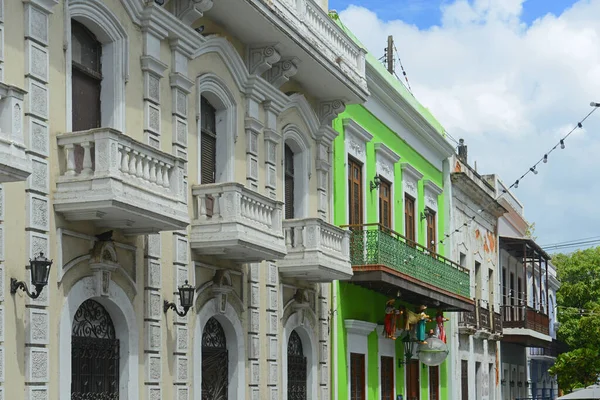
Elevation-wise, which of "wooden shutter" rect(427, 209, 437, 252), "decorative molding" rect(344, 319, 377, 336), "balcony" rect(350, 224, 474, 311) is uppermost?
"wooden shutter" rect(427, 209, 437, 252)

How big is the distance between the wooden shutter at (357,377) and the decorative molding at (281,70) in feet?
18.9

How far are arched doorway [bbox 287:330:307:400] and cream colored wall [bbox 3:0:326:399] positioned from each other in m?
1.40

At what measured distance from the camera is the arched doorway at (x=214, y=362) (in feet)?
47.3

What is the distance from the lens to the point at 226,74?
15.1 m

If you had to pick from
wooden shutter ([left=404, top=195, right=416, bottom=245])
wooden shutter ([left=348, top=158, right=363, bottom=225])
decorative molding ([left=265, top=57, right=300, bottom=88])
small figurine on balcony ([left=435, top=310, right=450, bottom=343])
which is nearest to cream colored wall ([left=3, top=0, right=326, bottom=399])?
decorative molding ([left=265, top=57, right=300, bottom=88])

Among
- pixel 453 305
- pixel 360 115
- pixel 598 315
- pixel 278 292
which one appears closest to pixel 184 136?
pixel 278 292

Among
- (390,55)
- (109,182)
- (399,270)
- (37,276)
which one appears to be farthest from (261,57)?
(390,55)

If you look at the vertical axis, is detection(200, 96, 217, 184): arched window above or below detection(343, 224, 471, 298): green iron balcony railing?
above

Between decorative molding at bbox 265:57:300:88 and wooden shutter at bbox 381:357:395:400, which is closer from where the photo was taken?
decorative molding at bbox 265:57:300:88

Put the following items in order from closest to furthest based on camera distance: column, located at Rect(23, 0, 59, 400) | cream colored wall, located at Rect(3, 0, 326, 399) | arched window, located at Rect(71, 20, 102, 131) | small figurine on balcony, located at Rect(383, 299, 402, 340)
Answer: cream colored wall, located at Rect(3, 0, 326, 399) < column, located at Rect(23, 0, 59, 400) < arched window, located at Rect(71, 20, 102, 131) < small figurine on balcony, located at Rect(383, 299, 402, 340)

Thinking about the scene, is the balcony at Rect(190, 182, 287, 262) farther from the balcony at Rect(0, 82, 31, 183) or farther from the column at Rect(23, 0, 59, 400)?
the balcony at Rect(0, 82, 31, 183)

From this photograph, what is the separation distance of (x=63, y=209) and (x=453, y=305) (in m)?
14.1

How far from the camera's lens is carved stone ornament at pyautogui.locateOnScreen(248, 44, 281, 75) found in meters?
15.6

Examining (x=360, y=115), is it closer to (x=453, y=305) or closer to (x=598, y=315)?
(x=453, y=305)
